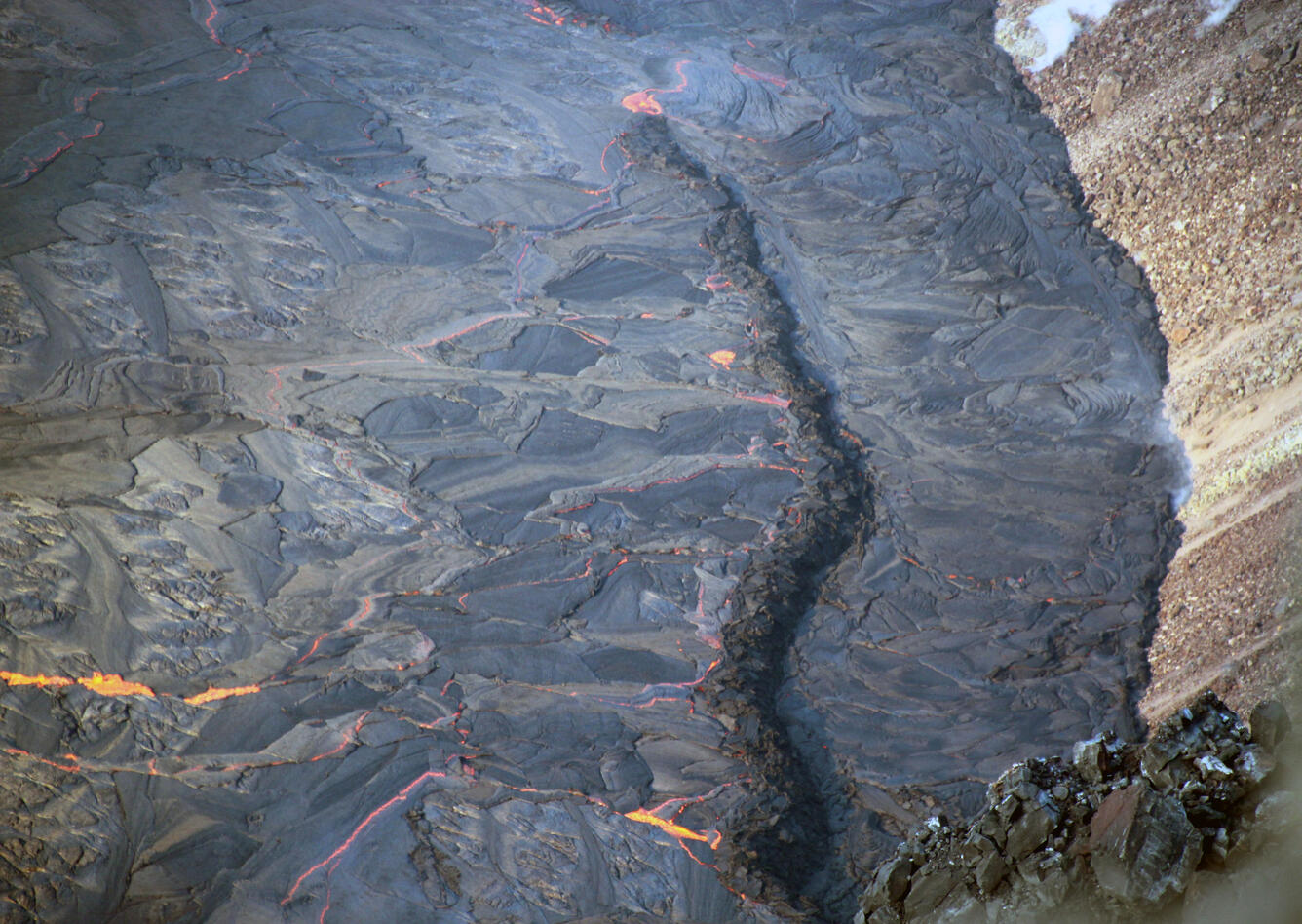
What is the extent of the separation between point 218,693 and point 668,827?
3.96ft

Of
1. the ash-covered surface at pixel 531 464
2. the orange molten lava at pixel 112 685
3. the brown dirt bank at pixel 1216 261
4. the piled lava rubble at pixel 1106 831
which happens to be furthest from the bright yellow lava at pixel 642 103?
the piled lava rubble at pixel 1106 831

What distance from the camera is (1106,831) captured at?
161cm

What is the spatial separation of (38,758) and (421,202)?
2503 millimetres

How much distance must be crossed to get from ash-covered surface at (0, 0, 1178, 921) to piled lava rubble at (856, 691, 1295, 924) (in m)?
0.36

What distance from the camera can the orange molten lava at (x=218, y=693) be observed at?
2291 mm

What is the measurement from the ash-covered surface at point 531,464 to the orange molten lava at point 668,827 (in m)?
0.02

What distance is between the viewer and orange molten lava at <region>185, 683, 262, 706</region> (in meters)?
2.29

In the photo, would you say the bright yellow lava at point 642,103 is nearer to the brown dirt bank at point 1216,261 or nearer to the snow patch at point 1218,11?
the brown dirt bank at point 1216,261

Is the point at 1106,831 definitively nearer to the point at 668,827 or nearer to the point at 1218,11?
the point at 668,827

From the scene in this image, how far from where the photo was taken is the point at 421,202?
378 cm

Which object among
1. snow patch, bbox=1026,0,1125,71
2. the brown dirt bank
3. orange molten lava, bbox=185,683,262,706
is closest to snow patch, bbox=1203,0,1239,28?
the brown dirt bank

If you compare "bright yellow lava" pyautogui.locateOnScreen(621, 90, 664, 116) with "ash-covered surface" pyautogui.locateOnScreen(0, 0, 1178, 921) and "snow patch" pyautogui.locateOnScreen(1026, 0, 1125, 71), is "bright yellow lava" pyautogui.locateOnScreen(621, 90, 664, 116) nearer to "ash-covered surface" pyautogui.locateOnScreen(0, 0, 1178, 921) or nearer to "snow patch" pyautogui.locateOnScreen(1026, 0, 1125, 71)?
"ash-covered surface" pyautogui.locateOnScreen(0, 0, 1178, 921)

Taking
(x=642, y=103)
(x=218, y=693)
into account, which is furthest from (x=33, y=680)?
(x=642, y=103)

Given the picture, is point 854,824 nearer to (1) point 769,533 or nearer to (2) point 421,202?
(1) point 769,533
